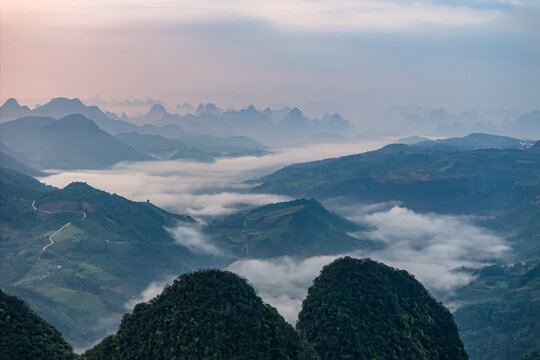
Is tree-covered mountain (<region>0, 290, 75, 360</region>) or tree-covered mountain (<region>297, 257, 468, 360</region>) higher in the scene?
tree-covered mountain (<region>297, 257, 468, 360</region>)

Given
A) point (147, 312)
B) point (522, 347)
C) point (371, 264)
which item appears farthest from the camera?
point (522, 347)

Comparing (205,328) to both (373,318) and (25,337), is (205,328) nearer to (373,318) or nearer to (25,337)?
(25,337)

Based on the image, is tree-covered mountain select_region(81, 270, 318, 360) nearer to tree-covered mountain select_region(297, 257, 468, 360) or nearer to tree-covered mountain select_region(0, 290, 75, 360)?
tree-covered mountain select_region(0, 290, 75, 360)

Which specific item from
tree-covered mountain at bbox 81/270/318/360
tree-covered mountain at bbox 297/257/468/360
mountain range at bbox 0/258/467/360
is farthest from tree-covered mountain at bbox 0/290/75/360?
tree-covered mountain at bbox 297/257/468/360

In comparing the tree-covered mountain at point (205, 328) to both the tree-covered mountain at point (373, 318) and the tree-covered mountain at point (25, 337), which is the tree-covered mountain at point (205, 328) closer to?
the tree-covered mountain at point (25, 337)

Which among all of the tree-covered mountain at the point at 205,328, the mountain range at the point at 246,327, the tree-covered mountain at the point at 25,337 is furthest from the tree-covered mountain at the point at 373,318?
the tree-covered mountain at the point at 25,337

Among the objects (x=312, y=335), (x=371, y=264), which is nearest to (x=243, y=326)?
(x=312, y=335)

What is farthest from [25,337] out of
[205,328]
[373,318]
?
[373,318]

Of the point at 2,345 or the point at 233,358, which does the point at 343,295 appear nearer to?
the point at 233,358
